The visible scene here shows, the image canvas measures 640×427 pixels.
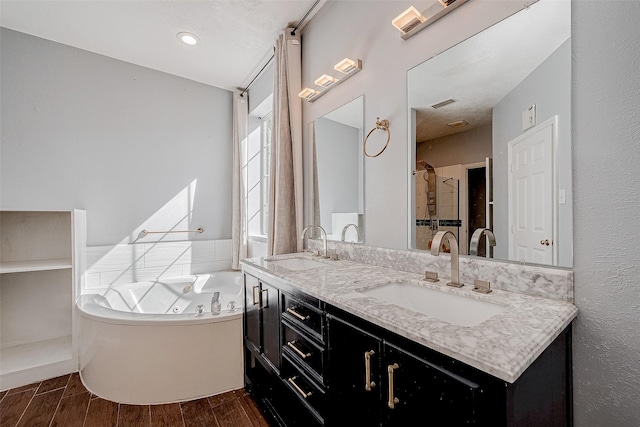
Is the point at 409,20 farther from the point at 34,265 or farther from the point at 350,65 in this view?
the point at 34,265

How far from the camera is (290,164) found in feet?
7.61

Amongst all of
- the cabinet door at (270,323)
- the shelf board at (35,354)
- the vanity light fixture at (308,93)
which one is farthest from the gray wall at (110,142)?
the cabinet door at (270,323)

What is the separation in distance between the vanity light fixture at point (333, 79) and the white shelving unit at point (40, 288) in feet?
6.55

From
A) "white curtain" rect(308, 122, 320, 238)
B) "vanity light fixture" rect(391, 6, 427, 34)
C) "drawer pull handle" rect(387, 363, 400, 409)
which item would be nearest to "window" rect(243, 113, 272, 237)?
"white curtain" rect(308, 122, 320, 238)

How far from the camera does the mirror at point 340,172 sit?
1.81 m

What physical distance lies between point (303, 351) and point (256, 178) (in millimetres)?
2488

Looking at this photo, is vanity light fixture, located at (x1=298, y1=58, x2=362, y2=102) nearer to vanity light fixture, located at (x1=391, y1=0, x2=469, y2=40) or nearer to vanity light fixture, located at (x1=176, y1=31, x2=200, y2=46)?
vanity light fixture, located at (x1=391, y1=0, x2=469, y2=40)

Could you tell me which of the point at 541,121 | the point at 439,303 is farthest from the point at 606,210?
the point at 439,303

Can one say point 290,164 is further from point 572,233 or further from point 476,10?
point 572,233

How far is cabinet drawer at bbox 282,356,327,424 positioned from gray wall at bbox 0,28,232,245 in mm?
2278

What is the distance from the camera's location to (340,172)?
6.49ft

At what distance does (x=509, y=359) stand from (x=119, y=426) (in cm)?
203

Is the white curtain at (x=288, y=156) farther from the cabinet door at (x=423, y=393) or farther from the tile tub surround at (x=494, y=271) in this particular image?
the cabinet door at (x=423, y=393)

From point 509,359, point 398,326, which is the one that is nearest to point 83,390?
point 398,326
